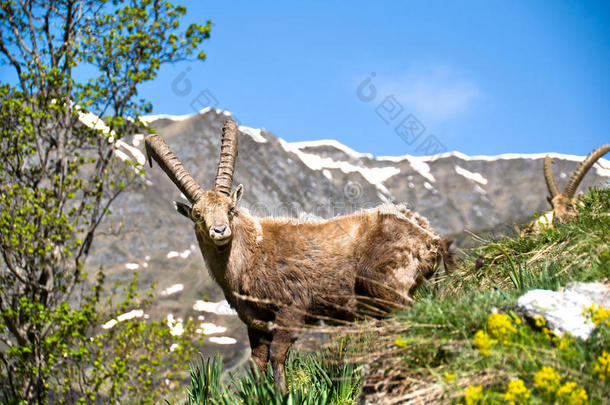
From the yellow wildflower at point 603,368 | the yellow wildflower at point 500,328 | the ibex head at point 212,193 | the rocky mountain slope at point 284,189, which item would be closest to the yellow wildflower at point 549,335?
the yellow wildflower at point 500,328

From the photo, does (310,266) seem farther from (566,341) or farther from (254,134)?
(254,134)

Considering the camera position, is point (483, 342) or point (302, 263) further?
point (302, 263)

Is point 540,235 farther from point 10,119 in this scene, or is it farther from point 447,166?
point 447,166

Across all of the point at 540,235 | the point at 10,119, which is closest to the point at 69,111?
the point at 10,119

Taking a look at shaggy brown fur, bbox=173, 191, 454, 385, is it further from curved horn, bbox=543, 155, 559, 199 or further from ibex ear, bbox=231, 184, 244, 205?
curved horn, bbox=543, 155, 559, 199

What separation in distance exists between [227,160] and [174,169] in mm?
686

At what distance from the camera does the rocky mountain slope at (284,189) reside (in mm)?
22703

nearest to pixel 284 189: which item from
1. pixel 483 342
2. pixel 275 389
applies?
pixel 275 389

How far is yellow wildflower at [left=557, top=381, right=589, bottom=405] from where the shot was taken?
362 centimetres

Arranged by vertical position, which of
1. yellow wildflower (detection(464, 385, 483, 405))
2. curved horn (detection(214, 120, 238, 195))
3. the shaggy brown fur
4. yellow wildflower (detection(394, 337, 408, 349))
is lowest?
yellow wildflower (detection(464, 385, 483, 405))

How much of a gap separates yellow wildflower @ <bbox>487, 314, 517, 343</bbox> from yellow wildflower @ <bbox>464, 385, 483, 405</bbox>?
511mm

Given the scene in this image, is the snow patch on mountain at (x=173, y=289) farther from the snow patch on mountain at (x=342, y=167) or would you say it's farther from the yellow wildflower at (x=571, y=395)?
the yellow wildflower at (x=571, y=395)

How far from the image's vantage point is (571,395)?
12.1 ft

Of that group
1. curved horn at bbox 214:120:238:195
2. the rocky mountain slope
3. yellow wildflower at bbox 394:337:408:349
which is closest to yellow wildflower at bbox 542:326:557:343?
yellow wildflower at bbox 394:337:408:349
